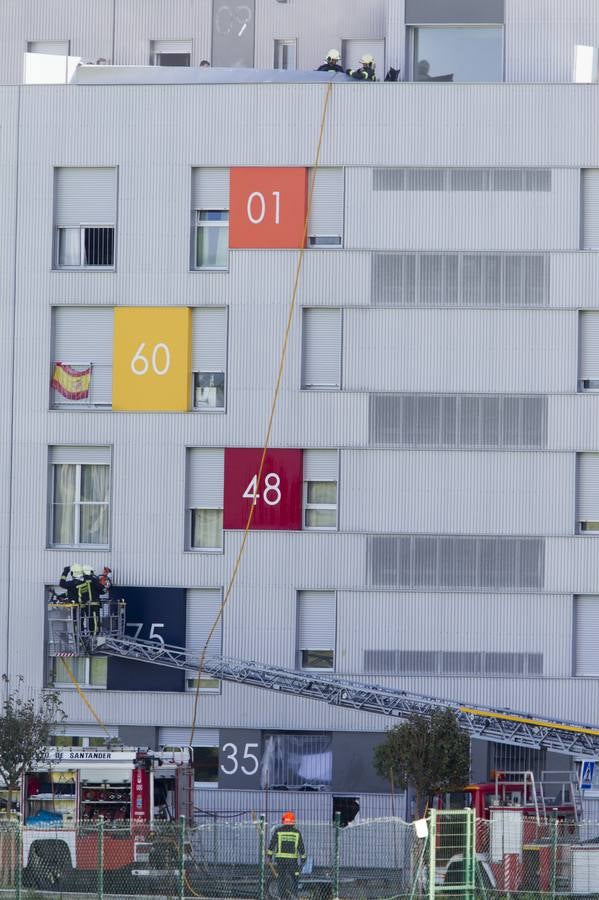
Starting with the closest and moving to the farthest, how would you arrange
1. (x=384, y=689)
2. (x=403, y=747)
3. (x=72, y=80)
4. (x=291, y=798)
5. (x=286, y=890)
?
1. (x=286, y=890)
2. (x=403, y=747)
3. (x=384, y=689)
4. (x=291, y=798)
5. (x=72, y=80)

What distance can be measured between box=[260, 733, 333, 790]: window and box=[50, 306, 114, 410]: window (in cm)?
1068

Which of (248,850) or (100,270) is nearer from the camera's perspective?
(248,850)

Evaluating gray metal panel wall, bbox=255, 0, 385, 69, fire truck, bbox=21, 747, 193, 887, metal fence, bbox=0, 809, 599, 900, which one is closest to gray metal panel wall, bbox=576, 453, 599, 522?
gray metal panel wall, bbox=255, 0, 385, 69

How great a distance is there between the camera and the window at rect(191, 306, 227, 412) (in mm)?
48375

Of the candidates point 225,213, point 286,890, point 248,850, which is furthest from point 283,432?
point 286,890

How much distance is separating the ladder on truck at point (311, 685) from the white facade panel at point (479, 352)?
856 centimetres

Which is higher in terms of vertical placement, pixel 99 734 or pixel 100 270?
pixel 100 270

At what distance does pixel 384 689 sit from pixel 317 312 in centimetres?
1103

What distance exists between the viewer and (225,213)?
48594mm

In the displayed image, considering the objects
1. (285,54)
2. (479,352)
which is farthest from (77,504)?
(285,54)

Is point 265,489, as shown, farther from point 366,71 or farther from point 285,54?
point 285,54

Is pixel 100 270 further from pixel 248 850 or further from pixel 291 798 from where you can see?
pixel 248 850

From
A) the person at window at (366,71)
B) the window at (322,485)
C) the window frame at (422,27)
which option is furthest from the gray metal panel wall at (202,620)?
the window frame at (422,27)

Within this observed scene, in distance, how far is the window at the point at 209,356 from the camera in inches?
1905
